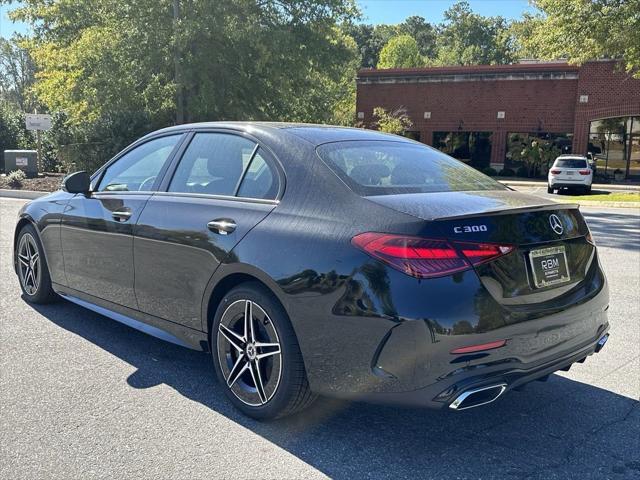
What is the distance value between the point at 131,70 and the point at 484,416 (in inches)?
812

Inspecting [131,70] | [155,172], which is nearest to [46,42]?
[131,70]

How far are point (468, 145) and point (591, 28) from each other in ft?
60.6

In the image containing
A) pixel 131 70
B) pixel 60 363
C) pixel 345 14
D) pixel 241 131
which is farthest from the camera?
pixel 345 14

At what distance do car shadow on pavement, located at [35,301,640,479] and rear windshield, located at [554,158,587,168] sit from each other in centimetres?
2179

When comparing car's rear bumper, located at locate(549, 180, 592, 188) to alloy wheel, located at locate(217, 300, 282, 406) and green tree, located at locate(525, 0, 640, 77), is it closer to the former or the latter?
green tree, located at locate(525, 0, 640, 77)

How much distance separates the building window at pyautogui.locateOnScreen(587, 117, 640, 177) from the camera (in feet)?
107

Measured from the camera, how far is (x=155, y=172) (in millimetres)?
4281

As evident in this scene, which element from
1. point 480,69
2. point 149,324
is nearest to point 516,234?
point 149,324

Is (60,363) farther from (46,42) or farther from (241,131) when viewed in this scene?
(46,42)

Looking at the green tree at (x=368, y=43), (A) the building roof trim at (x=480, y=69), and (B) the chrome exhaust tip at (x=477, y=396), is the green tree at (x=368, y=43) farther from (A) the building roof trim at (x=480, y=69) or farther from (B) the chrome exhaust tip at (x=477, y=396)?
(B) the chrome exhaust tip at (x=477, y=396)

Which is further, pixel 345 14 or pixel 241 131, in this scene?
pixel 345 14

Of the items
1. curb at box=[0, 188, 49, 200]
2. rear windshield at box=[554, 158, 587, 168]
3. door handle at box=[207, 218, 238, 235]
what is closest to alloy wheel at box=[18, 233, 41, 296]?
door handle at box=[207, 218, 238, 235]

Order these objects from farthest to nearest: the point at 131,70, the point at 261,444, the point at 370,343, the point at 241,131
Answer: the point at 131,70 → the point at 241,131 → the point at 261,444 → the point at 370,343

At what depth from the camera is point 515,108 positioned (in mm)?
34781
